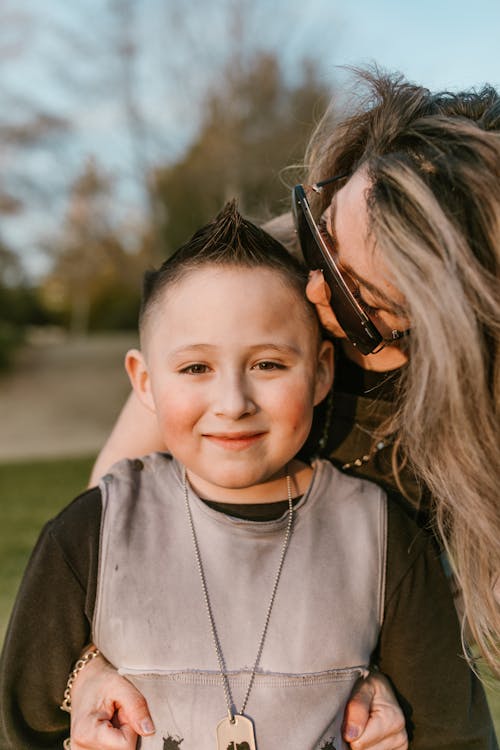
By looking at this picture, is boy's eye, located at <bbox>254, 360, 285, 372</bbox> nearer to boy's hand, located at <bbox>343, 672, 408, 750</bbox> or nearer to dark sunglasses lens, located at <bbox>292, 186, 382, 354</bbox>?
dark sunglasses lens, located at <bbox>292, 186, 382, 354</bbox>

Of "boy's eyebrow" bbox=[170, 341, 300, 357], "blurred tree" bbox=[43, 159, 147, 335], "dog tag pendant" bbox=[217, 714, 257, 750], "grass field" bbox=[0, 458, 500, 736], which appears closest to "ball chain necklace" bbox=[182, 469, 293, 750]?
"dog tag pendant" bbox=[217, 714, 257, 750]

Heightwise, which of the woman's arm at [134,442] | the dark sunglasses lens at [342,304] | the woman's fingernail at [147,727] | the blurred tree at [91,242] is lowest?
the woman's fingernail at [147,727]

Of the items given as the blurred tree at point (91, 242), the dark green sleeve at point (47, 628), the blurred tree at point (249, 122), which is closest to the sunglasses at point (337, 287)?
the dark green sleeve at point (47, 628)

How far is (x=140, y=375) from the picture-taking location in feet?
→ 6.84

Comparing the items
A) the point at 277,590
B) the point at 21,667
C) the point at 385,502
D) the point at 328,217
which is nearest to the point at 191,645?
the point at 277,590

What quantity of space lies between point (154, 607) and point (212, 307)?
730 mm

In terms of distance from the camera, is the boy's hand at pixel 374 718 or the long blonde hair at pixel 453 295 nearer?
the long blonde hair at pixel 453 295

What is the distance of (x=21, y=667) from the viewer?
6.26 feet

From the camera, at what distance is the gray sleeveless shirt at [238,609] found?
71.0 inches

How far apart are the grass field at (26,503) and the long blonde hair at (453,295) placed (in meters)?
0.73

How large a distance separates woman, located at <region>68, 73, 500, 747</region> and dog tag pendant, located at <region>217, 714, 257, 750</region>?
29 cm

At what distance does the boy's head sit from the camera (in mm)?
1850

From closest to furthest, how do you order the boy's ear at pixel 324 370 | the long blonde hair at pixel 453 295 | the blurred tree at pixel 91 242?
the long blonde hair at pixel 453 295
the boy's ear at pixel 324 370
the blurred tree at pixel 91 242

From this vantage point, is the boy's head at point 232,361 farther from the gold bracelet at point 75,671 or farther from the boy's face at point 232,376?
the gold bracelet at point 75,671
